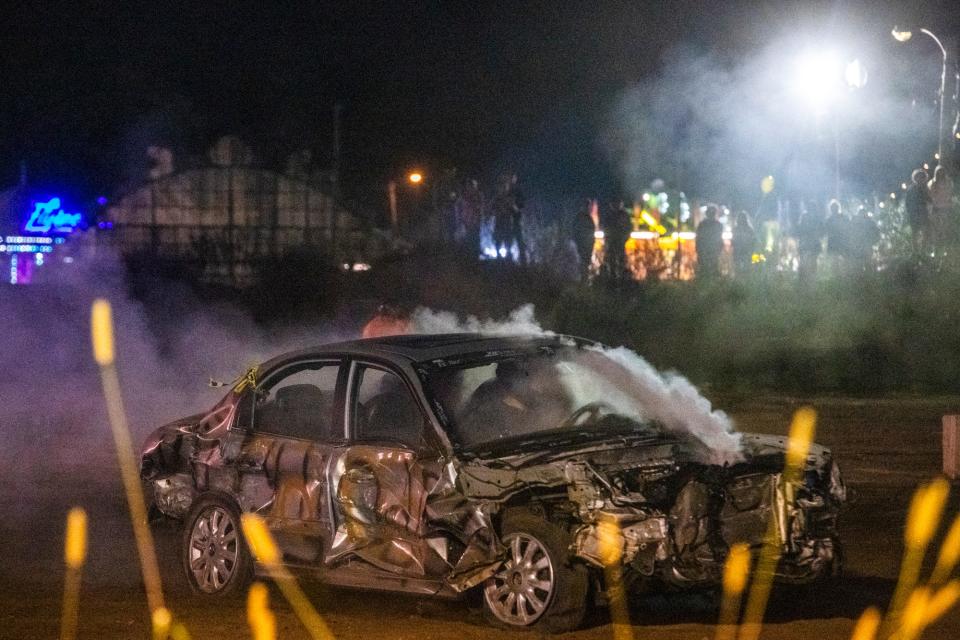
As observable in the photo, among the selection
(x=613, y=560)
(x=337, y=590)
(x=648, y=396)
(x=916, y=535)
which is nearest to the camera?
(x=613, y=560)

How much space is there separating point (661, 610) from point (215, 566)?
2690 millimetres

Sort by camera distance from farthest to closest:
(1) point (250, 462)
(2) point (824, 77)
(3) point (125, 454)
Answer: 1. (2) point (824, 77)
2. (3) point (125, 454)
3. (1) point (250, 462)

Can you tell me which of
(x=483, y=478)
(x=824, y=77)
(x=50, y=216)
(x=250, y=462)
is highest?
(x=824, y=77)

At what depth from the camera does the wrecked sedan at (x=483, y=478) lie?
24.8ft

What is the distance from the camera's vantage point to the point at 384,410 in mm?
8672

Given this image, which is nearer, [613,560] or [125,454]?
[613,560]

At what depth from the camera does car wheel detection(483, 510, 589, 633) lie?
295 inches

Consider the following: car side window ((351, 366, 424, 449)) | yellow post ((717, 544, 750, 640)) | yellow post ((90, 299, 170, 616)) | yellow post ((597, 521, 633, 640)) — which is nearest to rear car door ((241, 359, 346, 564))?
car side window ((351, 366, 424, 449))

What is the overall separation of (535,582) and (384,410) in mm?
1532

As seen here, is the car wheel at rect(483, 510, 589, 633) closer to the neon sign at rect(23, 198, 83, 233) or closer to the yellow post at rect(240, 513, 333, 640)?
the yellow post at rect(240, 513, 333, 640)

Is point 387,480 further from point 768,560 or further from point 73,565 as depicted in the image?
point 73,565

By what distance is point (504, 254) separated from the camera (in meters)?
29.2

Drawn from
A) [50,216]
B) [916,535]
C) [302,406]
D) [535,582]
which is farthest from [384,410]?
[50,216]

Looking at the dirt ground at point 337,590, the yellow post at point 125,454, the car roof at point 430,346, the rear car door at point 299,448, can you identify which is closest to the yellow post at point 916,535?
the dirt ground at point 337,590
